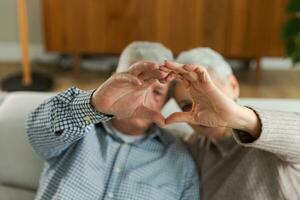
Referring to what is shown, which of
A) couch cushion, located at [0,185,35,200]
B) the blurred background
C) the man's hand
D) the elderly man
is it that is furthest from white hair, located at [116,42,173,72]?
the blurred background

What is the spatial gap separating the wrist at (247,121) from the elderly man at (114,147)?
0.18 metres

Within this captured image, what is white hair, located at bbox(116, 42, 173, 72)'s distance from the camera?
A: 142 centimetres

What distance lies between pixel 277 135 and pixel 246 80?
250 centimetres

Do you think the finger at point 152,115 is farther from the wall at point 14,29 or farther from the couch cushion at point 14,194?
the wall at point 14,29

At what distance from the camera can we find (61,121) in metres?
1.25

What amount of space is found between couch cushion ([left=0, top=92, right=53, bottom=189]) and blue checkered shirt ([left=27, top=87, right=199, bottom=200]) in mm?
134

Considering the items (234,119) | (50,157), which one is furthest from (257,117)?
(50,157)

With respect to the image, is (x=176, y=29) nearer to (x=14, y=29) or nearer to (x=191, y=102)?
(x=14, y=29)

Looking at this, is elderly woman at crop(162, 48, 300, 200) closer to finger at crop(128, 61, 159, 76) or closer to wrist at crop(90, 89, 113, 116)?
finger at crop(128, 61, 159, 76)

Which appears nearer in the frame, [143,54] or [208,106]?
[208,106]

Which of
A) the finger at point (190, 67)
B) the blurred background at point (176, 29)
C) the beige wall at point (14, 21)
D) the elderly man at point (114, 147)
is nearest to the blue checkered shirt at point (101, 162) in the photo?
the elderly man at point (114, 147)

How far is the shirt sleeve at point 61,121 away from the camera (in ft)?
3.96

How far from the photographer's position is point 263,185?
129 centimetres

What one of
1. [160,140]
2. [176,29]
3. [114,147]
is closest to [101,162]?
[114,147]
